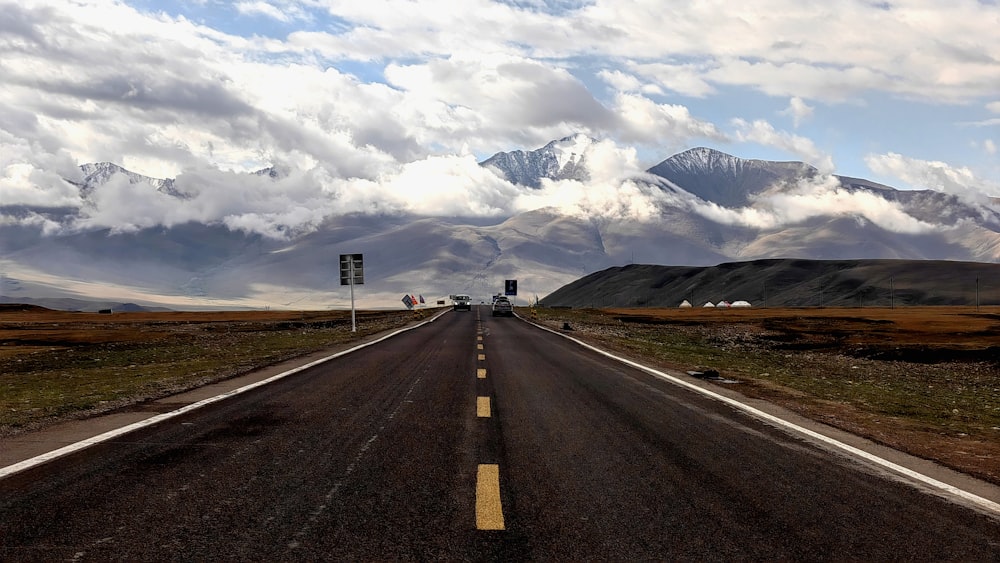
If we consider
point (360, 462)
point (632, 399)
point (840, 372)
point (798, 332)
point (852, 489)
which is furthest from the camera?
point (798, 332)

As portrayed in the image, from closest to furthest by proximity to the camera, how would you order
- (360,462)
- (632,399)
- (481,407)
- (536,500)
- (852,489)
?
(536,500), (852,489), (360,462), (481,407), (632,399)

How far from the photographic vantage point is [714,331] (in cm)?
5147

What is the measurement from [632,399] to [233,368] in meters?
10.2

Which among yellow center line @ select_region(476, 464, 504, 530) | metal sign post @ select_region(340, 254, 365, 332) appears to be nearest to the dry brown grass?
yellow center line @ select_region(476, 464, 504, 530)

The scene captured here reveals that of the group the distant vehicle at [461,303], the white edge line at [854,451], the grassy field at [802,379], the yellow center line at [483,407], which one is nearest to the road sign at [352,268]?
the grassy field at [802,379]

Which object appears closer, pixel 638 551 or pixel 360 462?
pixel 638 551

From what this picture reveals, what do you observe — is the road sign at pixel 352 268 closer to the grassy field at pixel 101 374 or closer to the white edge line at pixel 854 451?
the grassy field at pixel 101 374

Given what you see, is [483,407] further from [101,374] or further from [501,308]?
[501,308]

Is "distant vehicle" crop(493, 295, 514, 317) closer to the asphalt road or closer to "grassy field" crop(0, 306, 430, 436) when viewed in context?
"grassy field" crop(0, 306, 430, 436)

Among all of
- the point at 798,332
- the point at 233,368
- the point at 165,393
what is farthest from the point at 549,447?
the point at 798,332

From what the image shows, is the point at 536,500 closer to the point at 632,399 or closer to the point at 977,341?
the point at 632,399

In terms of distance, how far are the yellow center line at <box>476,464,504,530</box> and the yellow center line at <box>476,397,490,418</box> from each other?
3459 millimetres

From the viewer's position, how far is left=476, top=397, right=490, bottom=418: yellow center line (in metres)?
11.3

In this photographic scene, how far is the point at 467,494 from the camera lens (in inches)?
263
